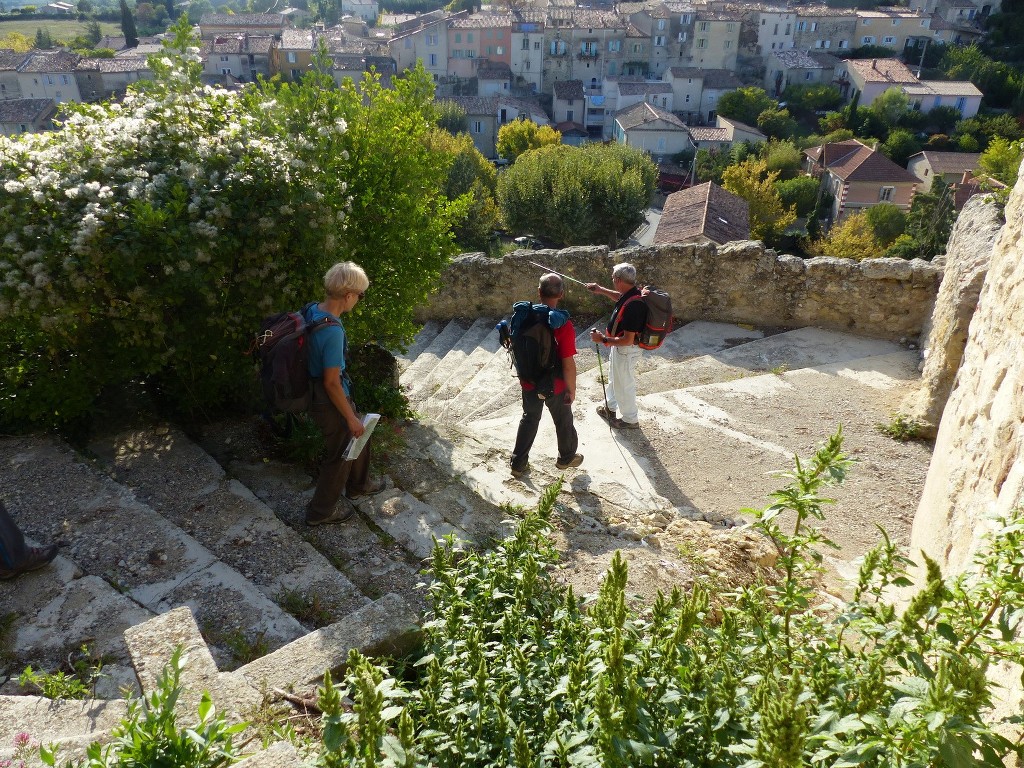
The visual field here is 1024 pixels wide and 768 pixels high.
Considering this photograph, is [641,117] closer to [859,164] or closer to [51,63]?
[859,164]

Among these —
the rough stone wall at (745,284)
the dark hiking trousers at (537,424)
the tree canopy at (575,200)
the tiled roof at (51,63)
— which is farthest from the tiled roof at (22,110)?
the dark hiking trousers at (537,424)

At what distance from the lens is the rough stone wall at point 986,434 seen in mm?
2830

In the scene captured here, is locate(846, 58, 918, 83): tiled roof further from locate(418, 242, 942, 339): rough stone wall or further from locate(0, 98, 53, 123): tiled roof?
locate(0, 98, 53, 123): tiled roof

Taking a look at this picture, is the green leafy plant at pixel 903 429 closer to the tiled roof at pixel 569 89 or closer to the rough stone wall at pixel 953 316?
the rough stone wall at pixel 953 316

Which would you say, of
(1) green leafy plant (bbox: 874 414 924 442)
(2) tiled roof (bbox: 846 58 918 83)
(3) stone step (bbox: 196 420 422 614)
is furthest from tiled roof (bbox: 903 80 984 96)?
(3) stone step (bbox: 196 420 422 614)

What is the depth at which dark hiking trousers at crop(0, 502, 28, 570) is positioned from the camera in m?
3.26

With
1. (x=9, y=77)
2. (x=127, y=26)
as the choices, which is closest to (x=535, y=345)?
(x=9, y=77)

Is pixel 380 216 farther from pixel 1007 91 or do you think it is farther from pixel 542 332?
pixel 1007 91

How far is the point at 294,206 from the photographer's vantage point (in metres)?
4.45

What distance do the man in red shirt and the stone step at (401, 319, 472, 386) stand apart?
11.5ft

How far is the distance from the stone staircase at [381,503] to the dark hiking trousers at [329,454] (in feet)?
Answer: 0.56

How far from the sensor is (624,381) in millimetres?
6078

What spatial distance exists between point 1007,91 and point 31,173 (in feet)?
253

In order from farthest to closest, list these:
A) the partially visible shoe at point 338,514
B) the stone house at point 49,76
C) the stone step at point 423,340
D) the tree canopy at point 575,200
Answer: the stone house at point 49,76 < the tree canopy at point 575,200 < the stone step at point 423,340 < the partially visible shoe at point 338,514
